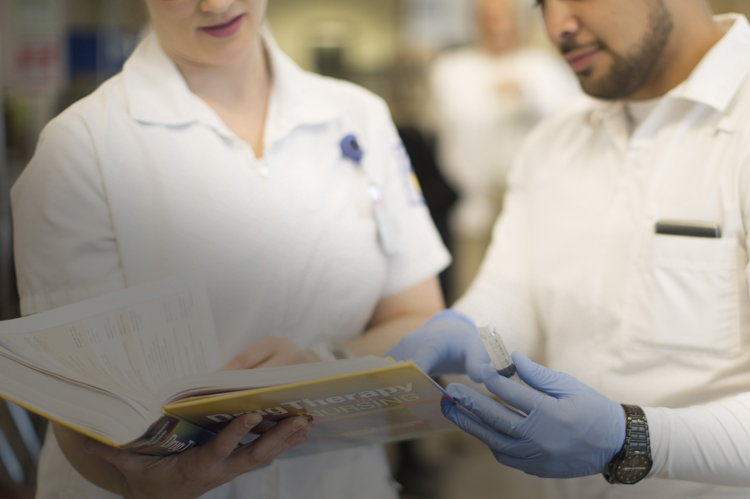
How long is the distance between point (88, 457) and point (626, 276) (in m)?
0.86

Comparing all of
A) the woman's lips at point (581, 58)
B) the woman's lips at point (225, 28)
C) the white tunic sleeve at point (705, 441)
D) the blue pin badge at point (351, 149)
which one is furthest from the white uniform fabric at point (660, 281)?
the woman's lips at point (225, 28)

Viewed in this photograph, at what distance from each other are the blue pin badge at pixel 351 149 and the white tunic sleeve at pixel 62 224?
37 cm

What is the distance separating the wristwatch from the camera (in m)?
0.75

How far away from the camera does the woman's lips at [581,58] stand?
37.8 inches

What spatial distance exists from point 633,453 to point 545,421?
0.13 meters

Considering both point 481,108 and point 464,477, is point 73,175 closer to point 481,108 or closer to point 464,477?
point 481,108

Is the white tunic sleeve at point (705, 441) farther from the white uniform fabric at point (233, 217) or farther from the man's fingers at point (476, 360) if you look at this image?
the white uniform fabric at point (233, 217)

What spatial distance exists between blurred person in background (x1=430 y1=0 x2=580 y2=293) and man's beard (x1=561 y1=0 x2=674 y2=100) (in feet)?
1.69

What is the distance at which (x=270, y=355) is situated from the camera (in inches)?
32.9

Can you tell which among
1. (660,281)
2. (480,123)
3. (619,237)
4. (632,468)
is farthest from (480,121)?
(632,468)

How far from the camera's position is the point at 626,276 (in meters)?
0.92

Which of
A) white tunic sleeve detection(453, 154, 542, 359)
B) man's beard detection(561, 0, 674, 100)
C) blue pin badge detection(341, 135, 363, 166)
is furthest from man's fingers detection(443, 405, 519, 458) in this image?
man's beard detection(561, 0, 674, 100)

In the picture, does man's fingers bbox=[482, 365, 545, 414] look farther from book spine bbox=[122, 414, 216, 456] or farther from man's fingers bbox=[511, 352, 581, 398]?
book spine bbox=[122, 414, 216, 456]

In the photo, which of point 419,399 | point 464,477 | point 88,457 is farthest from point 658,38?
point 464,477
